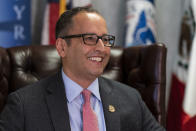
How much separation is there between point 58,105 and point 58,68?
52 centimetres

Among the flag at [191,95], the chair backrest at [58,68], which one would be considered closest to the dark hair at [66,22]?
the chair backrest at [58,68]

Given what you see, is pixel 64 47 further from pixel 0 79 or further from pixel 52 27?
pixel 52 27

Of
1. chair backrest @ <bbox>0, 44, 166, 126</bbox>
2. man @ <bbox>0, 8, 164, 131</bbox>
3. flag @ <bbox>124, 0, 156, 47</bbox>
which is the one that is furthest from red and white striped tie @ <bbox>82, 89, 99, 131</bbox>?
flag @ <bbox>124, 0, 156, 47</bbox>

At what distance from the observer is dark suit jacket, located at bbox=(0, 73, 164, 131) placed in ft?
4.79

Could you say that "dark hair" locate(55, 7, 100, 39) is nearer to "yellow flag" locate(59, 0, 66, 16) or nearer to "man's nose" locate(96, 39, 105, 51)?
"man's nose" locate(96, 39, 105, 51)

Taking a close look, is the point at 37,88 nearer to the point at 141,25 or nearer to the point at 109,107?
the point at 109,107

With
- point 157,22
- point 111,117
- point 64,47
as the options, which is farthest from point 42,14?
point 111,117

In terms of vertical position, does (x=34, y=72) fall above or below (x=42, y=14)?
below

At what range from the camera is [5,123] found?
1.43 metres

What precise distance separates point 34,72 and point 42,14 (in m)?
1.65

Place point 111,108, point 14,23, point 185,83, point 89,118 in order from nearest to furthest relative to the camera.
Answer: point 89,118 < point 111,108 < point 14,23 < point 185,83

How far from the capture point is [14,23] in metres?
2.78

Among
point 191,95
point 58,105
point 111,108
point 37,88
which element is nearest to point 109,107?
point 111,108


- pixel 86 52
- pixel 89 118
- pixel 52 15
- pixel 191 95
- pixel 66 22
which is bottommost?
pixel 191 95
